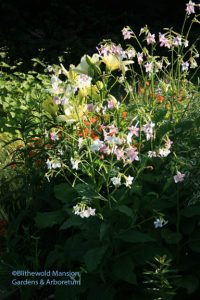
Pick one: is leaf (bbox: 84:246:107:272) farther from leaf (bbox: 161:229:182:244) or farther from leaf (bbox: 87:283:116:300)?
leaf (bbox: 161:229:182:244)

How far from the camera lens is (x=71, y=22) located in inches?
417

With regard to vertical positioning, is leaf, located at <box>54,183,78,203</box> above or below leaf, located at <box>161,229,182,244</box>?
above

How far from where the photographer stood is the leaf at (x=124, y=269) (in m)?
2.63

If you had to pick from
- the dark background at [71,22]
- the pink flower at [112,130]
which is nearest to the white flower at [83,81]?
the pink flower at [112,130]

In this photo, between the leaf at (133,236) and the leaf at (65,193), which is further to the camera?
the leaf at (65,193)

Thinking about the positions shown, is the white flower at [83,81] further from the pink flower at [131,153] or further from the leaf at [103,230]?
the leaf at [103,230]

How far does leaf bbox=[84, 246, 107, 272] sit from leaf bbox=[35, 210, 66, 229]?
0.37 m

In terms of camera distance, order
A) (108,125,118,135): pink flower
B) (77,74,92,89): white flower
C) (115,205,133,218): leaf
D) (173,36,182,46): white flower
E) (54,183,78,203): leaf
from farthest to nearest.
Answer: (173,36,182,46): white flower, (54,183,78,203): leaf, (77,74,92,89): white flower, (115,205,133,218): leaf, (108,125,118,135): pink flower

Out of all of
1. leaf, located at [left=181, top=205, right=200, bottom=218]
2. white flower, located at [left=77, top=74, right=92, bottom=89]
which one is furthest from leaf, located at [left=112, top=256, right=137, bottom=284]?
white flower, located at [left=77, top=74, right=92, bottom=89]

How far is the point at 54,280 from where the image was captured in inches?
118

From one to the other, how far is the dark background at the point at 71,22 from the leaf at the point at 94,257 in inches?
304

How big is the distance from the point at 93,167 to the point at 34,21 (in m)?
8.45

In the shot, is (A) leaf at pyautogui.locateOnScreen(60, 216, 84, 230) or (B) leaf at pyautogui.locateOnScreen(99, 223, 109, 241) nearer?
(B) leaf at pyautogui.locateOnScreen(99, 223, 109, 241)

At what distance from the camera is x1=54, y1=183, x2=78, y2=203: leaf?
295cm
